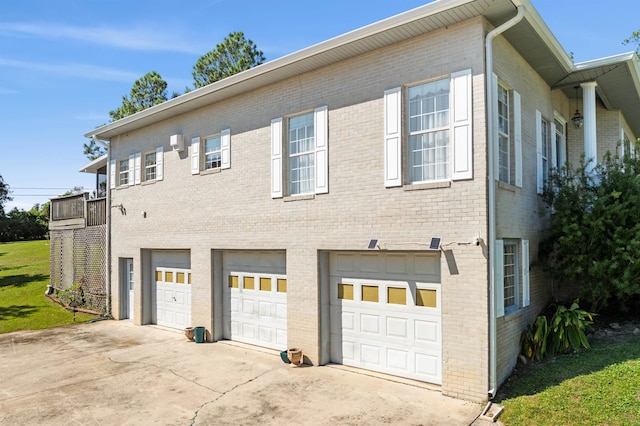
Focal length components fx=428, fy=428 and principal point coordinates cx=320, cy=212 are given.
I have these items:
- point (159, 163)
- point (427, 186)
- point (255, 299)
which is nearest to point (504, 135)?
point (427, 186)

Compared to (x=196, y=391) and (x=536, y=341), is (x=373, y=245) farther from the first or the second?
(x=196, y=391)

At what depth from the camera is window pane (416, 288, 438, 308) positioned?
7.98 metres

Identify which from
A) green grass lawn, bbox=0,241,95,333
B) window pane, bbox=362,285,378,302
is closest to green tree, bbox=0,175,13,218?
green grass lawn, bbox=0,241,95,333

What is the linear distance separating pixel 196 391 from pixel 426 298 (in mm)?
4656

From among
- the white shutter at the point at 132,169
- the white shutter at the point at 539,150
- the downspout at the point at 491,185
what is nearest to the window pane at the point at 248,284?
the downspout at the point at 491,185

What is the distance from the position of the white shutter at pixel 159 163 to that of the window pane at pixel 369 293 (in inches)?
316

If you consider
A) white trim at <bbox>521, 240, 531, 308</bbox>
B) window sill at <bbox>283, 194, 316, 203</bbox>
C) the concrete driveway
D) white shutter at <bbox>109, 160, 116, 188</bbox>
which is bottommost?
the concrete driveway

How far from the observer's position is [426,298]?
8.09m

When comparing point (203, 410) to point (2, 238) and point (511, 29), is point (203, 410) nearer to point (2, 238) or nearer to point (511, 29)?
point (511, 29)

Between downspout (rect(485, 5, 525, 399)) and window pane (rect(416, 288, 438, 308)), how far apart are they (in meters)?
1.13

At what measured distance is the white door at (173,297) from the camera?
13.1 meters

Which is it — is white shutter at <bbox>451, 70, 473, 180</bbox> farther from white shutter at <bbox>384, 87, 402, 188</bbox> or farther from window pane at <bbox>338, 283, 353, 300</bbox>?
window pane at <bbox>338, 283, 353, 300</bbox>

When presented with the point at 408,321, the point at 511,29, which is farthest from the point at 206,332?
the point at 511,29

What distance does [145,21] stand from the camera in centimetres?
970
